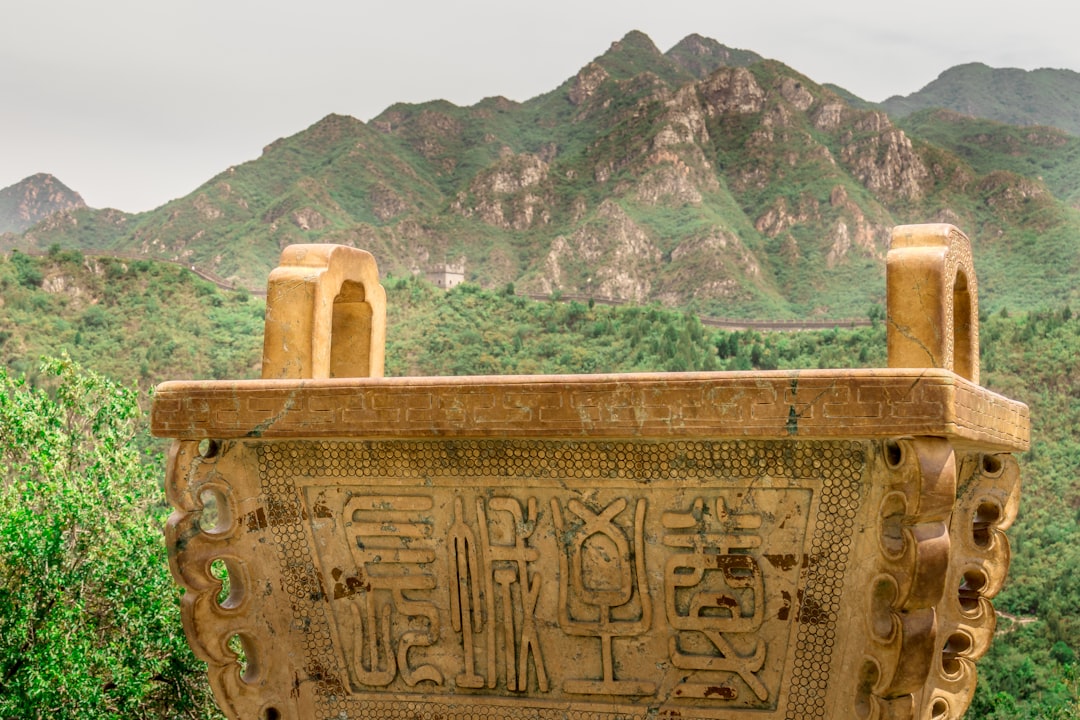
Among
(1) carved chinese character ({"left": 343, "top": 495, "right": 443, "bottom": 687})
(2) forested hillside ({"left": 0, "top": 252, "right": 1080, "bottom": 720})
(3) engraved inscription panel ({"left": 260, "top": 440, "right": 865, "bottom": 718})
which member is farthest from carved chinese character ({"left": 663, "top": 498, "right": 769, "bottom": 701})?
(2) forested hillside ({"left": 0, "top": 252, "right": 1080, "bottom": 720})

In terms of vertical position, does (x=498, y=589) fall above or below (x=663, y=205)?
below

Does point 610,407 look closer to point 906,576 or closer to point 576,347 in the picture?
point 906,576

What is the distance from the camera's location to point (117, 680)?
8180 millimetres

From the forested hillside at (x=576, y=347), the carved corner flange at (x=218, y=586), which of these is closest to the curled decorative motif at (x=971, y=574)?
the carved corner flange at (x=218, y=586)

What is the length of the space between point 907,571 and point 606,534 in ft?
2.96

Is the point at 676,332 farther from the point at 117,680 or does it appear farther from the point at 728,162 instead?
the point at 117,680

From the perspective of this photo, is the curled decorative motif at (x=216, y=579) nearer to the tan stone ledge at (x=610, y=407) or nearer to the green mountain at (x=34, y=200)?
the tan stone ledge at (x=610, y=407)

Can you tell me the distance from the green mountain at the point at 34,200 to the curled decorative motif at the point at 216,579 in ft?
233

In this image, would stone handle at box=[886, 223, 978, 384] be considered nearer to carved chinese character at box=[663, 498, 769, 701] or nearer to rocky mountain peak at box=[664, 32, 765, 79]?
carved chinese character at box=[663, 498, 769, 701]

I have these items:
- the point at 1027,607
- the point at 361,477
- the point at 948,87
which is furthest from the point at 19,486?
the point at 948,87

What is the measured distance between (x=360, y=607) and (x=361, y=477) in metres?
0.46

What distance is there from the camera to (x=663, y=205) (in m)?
64.7

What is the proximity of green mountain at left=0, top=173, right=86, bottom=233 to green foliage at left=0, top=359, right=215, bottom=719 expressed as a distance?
63.6m

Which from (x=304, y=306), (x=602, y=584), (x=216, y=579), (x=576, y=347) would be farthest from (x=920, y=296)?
(x=576, y=347)
